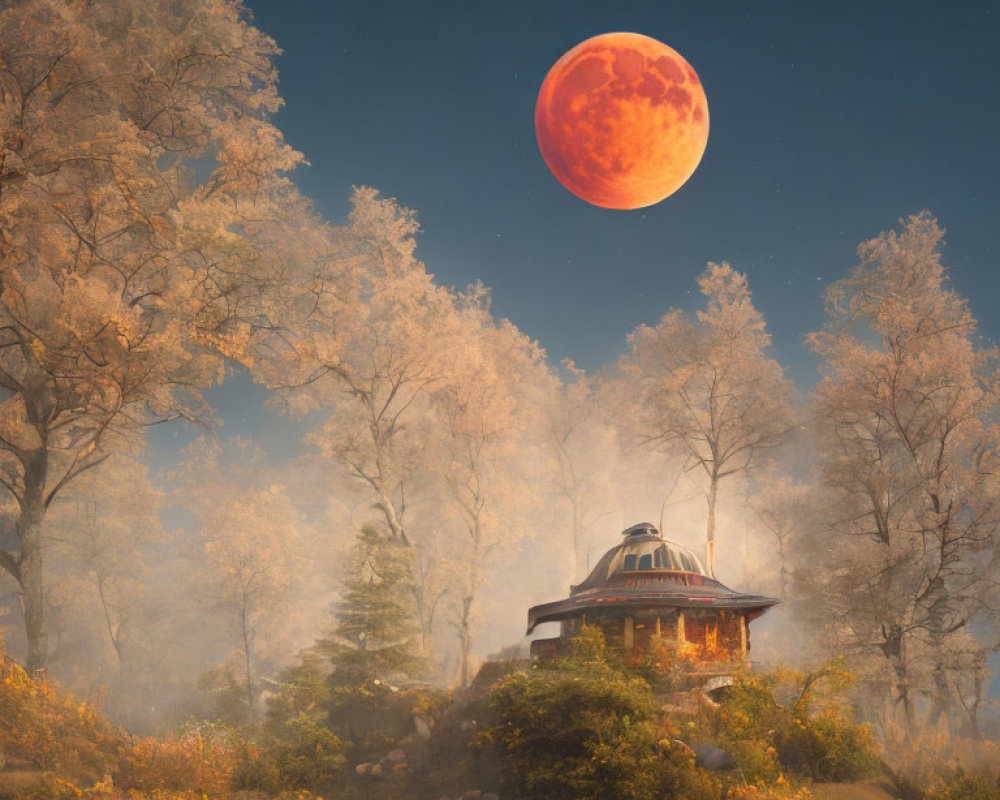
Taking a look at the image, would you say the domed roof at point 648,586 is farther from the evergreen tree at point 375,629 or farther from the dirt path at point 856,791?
the dirt path at point 856,791

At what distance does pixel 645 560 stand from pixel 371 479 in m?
11.1

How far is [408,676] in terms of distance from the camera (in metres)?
17.0

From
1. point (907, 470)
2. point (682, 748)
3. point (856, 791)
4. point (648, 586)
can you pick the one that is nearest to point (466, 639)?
point (648, 586)

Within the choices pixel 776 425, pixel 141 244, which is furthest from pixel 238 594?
pixel 776 425

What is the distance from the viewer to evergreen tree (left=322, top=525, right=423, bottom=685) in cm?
1552

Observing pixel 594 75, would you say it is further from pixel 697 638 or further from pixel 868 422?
pixel 868 422

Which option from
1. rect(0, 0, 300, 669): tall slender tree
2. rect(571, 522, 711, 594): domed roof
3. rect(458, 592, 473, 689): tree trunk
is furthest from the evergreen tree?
rect(0, 0, 300, 669): tall slender tree

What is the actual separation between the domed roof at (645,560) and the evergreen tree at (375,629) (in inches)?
204

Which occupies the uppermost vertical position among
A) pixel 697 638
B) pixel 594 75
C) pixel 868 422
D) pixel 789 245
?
pixel 789 245

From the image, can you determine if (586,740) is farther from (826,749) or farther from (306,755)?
(306,755)

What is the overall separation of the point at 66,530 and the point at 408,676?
20769 millimetres

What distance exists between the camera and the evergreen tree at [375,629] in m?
15.5

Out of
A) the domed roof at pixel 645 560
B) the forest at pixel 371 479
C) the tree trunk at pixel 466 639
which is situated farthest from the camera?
the tree trunk at pixel 466 639

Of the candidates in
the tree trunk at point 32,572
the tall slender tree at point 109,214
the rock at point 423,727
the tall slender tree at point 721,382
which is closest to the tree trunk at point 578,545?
the tall slender tree at point 721,382
